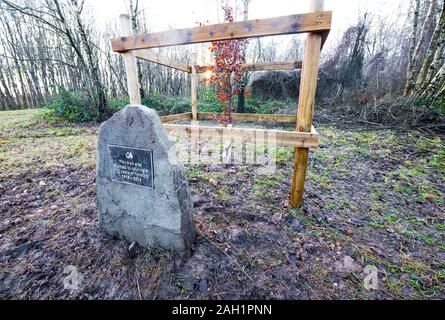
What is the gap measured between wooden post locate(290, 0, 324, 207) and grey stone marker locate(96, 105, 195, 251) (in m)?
1.37

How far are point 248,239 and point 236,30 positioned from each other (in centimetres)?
211

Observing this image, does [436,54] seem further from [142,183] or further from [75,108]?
[75,108]

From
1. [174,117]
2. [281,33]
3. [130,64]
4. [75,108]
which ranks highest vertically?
[281,33]

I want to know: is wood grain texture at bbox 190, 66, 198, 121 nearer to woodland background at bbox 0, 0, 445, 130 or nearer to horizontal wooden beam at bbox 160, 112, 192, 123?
horizontal wooden beam at bbox 160, 112, 192, 123

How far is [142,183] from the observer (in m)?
1.85

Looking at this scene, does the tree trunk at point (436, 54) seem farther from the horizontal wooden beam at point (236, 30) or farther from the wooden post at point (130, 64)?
the wooden post at point (130, 64)

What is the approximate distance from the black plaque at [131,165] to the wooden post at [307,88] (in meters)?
1.61

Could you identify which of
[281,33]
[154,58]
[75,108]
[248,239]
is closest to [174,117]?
[154,58]

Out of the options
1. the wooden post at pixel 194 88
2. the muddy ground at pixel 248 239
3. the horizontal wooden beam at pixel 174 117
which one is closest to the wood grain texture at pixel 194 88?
the wooden post at pixel 194 88

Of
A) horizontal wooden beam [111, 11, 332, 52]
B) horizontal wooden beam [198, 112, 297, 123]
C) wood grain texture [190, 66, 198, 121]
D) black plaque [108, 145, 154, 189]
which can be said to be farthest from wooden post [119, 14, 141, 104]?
horizontal wooden beam [198, 112, 297, 123]

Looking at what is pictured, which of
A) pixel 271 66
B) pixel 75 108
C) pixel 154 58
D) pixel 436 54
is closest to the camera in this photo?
pixel 154 58

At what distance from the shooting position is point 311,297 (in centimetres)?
157

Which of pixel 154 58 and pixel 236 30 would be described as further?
pixel 154 58

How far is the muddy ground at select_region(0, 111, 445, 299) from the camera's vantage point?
1.64 meters
